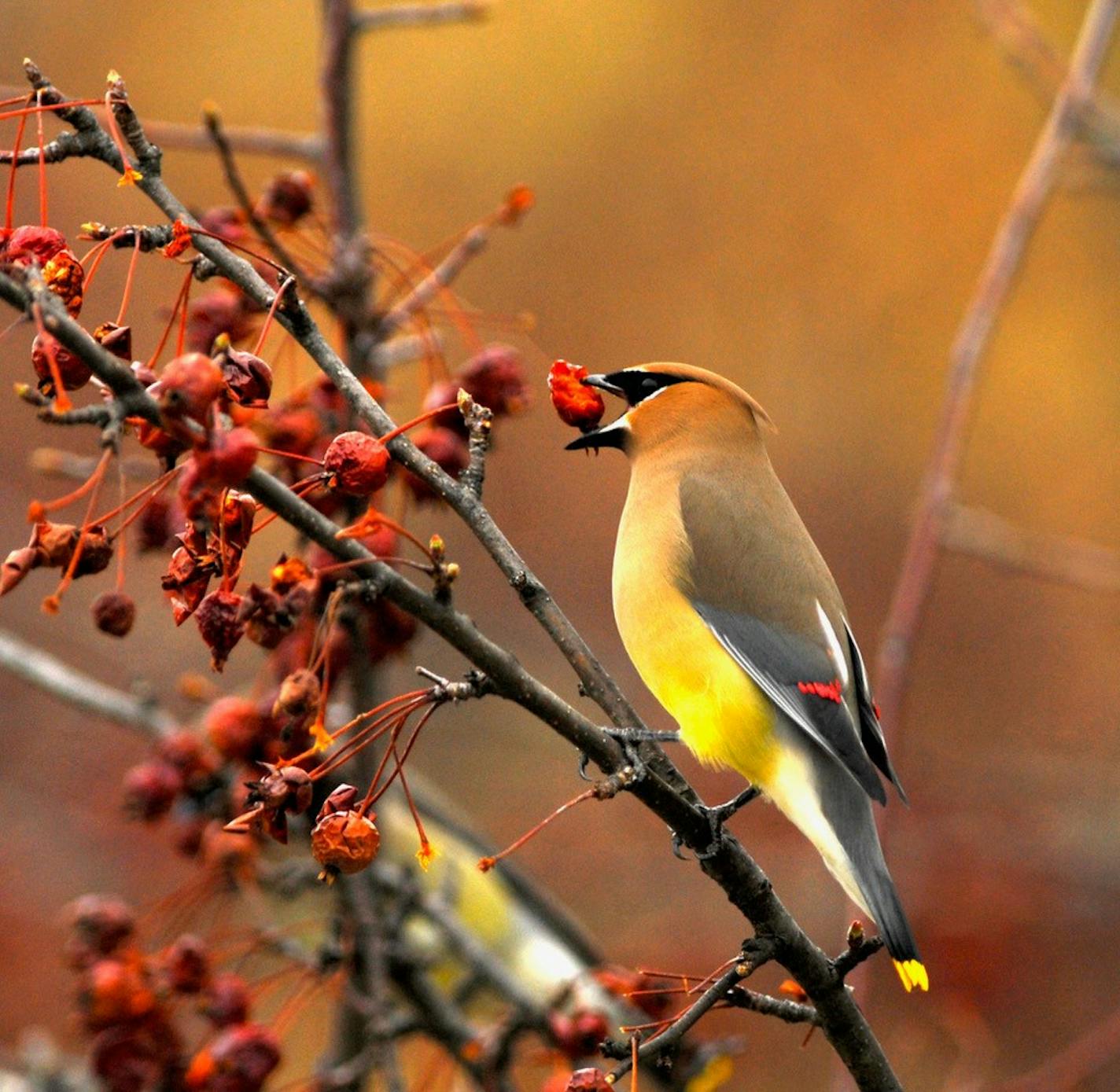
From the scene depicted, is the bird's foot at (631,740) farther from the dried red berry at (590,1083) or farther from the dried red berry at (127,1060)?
the dried red berry at (127,1060)

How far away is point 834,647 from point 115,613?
1.46 meters

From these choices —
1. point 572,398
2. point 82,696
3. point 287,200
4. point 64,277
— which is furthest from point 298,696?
point 82,696

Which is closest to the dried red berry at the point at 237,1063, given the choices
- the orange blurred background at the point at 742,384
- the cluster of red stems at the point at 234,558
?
the cluster of red stems at the point at 234,558

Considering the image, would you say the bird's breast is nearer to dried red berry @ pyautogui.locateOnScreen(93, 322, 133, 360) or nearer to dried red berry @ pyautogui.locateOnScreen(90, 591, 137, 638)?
dried red berry @ pyautogui.locateOnScreen(90, 591, 137, 638)

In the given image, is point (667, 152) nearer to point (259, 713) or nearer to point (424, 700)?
point (259, 713)

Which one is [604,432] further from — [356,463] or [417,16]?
[356,463]

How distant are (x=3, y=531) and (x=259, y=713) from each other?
14.4 ft

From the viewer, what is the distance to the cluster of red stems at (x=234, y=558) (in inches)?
72.0

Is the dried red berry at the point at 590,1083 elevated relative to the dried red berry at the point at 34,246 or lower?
lower

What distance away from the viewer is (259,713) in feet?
9.39

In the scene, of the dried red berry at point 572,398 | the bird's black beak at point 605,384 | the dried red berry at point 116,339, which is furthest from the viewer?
the bird's black beak at point 605,384

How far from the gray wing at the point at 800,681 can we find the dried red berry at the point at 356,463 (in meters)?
1.21

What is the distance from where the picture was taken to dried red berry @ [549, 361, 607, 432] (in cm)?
261

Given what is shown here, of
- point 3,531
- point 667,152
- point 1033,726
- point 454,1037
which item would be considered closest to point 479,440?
point 454,1037
